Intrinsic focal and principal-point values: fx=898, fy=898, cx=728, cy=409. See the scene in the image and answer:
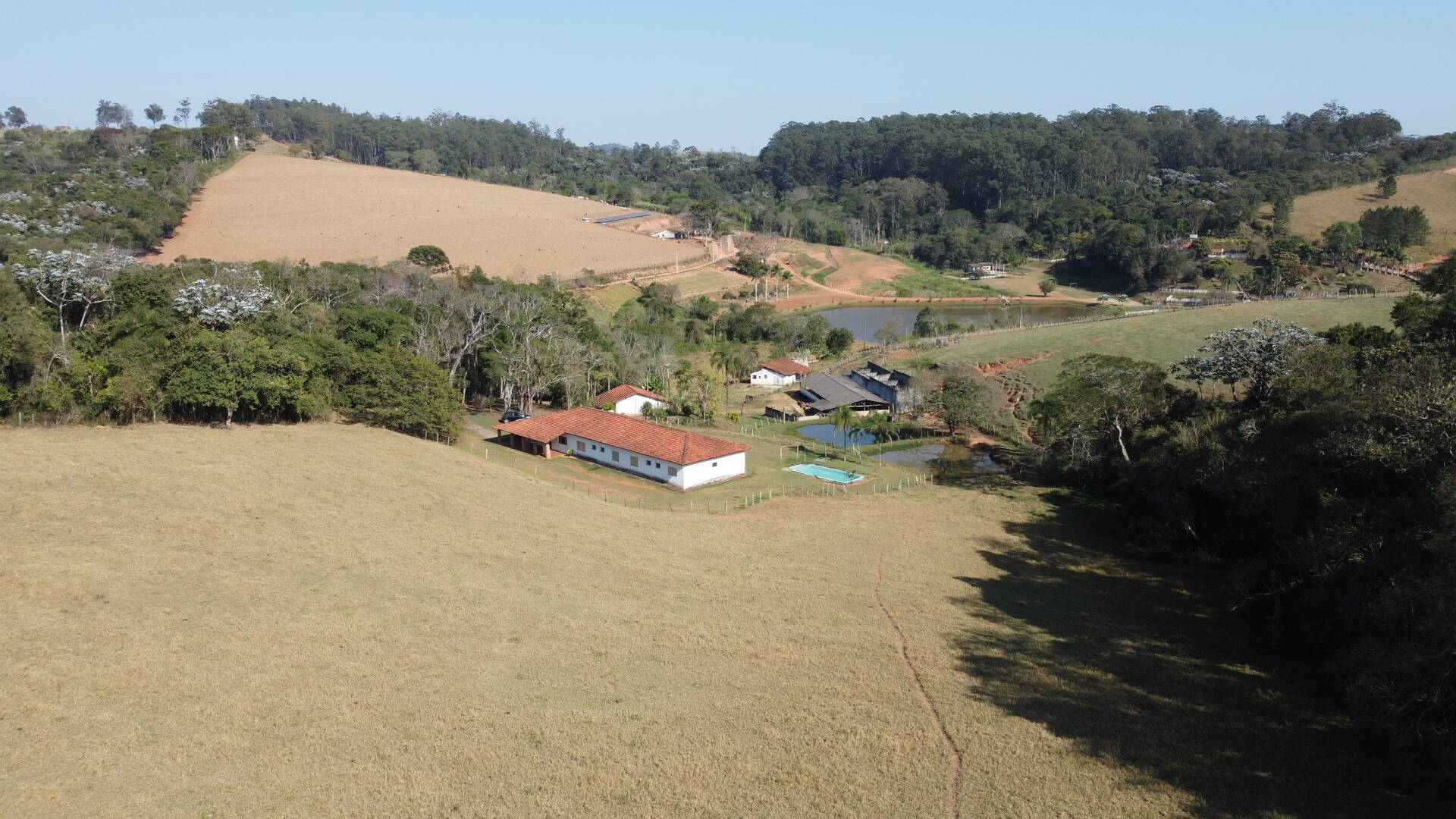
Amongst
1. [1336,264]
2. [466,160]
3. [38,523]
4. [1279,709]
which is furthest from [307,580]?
[466,160]

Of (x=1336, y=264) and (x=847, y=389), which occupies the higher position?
(x=1336, y=264)

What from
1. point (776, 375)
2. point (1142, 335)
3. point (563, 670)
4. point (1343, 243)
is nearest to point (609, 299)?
point (776, 375)

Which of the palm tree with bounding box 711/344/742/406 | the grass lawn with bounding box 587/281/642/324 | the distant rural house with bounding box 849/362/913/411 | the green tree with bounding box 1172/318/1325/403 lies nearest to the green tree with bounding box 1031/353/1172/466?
the green tree with bounding box 1172/318/1325/403

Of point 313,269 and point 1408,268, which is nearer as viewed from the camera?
point 313,269

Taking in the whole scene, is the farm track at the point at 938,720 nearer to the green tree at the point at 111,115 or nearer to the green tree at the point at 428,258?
the green tree at the point at 428,258

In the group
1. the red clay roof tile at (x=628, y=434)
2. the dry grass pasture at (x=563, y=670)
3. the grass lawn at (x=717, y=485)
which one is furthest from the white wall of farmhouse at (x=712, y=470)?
the dry grass pasture at (x=563, y=670)

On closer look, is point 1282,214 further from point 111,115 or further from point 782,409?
point 111,115

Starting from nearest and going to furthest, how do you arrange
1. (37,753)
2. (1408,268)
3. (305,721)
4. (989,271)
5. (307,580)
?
(37,753), (305,721), (307,580), (1408,268), (989,271)

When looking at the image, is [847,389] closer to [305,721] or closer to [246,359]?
[246,359]
